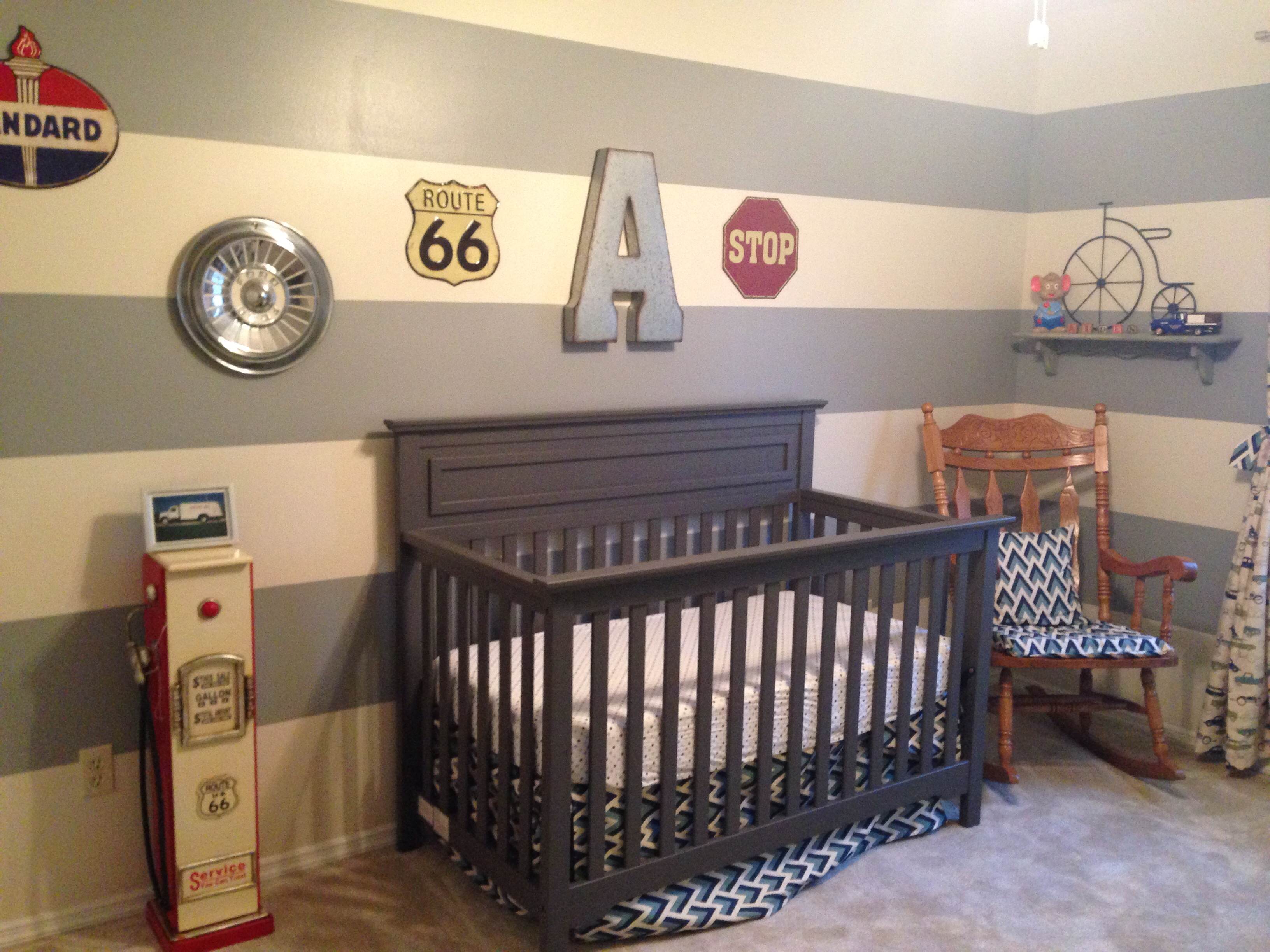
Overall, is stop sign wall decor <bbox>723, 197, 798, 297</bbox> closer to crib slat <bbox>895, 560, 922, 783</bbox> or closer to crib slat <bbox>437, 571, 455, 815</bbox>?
crib slat <bbox>895, 560, 922, 783</bbox>

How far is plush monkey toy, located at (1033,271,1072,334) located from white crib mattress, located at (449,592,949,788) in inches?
49.1

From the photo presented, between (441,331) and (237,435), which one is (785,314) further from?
(237,435)

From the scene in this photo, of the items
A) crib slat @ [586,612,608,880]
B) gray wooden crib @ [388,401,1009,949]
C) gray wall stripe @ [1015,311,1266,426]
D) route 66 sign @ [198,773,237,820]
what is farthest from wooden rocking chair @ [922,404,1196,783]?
route 66 sign @ [198,773,237,820]

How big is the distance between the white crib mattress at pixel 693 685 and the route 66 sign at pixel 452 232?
85cm

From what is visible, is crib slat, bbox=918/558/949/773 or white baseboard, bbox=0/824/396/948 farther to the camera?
crib slat, bbox=918/558/949/773

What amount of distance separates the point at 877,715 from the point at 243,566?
1.41 metres

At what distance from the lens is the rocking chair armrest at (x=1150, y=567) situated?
2992mm

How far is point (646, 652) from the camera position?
2393 mm

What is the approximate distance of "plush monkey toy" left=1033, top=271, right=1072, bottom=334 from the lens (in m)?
3.52

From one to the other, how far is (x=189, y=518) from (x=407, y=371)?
58 centimetres

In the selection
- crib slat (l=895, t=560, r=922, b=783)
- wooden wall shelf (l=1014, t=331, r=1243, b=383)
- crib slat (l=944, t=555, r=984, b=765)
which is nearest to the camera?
crib slat (l=895, t=560, r=922, b=783)

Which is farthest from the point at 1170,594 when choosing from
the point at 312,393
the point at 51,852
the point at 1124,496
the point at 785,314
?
the point at 51,852

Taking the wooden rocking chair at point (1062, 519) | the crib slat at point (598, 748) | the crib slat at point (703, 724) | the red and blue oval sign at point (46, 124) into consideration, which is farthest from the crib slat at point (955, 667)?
the red and blue oval sign at point (46, 124)

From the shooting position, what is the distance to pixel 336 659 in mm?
2494
